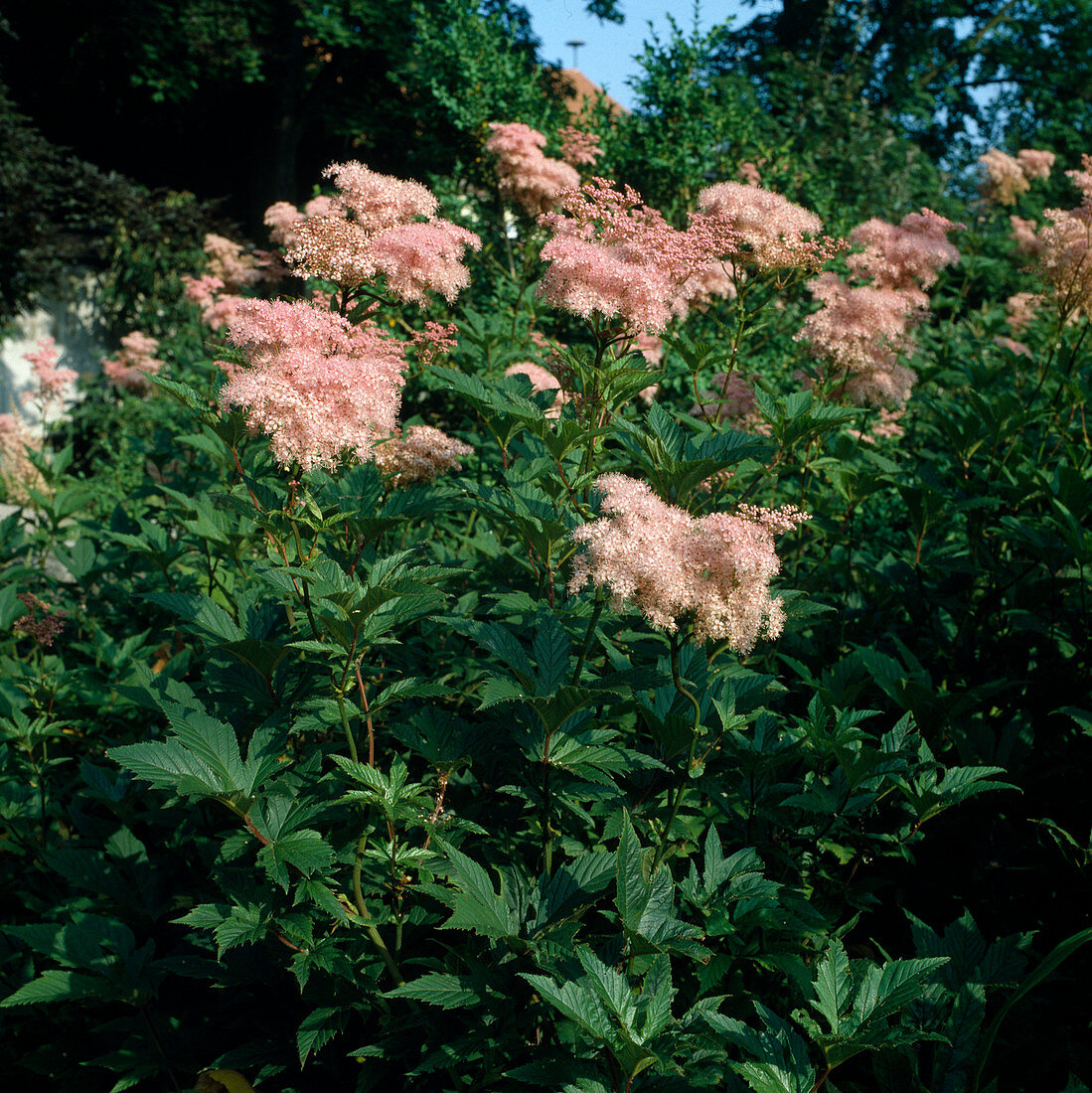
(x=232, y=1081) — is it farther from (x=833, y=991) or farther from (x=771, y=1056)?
(x=833, y=991)

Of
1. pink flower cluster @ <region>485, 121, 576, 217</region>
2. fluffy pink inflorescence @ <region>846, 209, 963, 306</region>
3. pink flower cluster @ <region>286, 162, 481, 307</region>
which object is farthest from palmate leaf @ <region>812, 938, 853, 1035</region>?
pink flower cluster @ <region>485, 121, 576, 217</region>

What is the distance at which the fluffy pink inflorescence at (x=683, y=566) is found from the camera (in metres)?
1.59

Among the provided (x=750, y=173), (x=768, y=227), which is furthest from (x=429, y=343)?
(x=750, y=173)

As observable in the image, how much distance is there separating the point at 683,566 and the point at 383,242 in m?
1.42

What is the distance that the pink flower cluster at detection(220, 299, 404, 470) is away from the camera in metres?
1.82

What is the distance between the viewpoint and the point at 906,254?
136 inches

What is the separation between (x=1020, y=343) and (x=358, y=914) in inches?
243

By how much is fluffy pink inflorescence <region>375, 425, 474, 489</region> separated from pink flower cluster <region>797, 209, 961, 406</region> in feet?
5.00

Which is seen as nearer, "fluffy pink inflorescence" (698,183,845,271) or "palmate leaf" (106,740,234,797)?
"palmate leaf" (106,740,234,797)

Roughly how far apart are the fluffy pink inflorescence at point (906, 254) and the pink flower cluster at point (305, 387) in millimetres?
2420

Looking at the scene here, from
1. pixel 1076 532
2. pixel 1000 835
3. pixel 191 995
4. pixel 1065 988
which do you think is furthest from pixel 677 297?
pixel 191 995

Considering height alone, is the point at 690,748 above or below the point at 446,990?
above

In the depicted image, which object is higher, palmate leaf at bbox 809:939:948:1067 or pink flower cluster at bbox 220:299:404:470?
pink flower cluster at bbox 220:299:404:470

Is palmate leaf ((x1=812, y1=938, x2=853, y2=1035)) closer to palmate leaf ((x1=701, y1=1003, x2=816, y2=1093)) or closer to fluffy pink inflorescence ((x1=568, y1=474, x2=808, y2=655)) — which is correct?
palmate leaf ((x1=701, y1=1003, x2=816, y2=1093))
